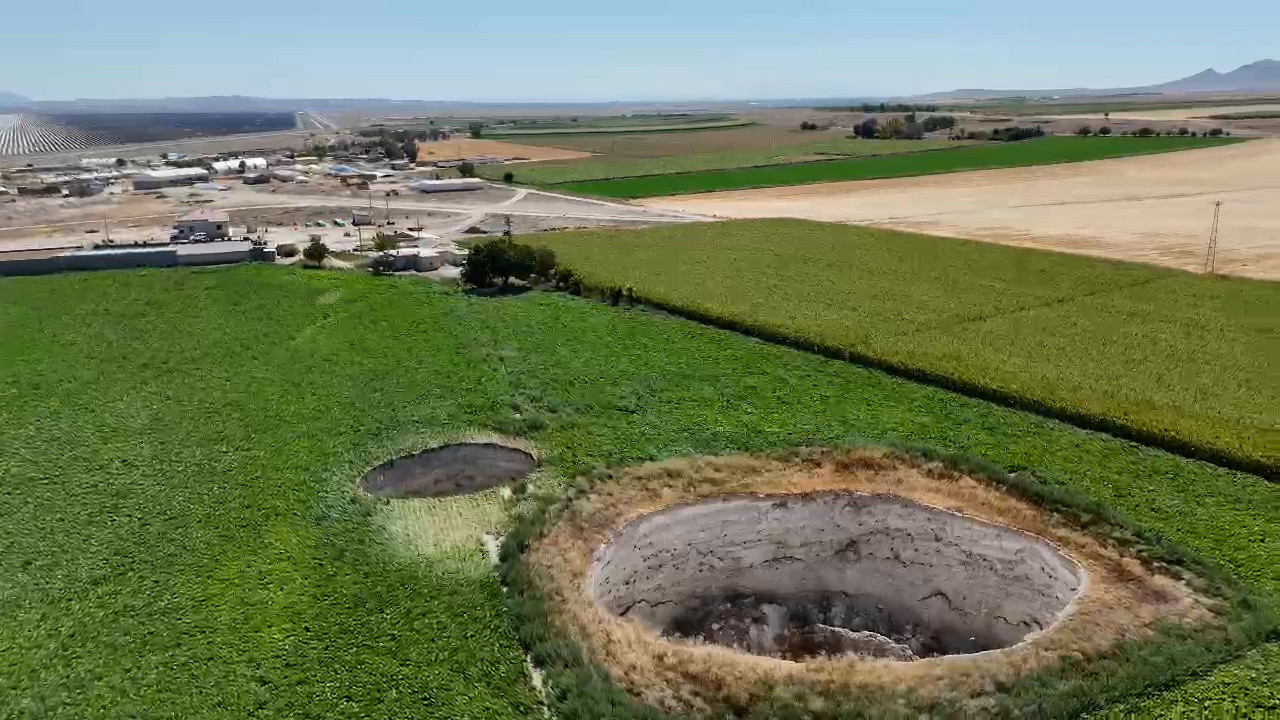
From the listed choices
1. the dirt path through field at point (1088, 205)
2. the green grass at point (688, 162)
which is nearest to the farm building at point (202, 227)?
the dirt path through field at point (1088, 205)

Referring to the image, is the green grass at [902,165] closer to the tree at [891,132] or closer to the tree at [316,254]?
the tree at [891,132]

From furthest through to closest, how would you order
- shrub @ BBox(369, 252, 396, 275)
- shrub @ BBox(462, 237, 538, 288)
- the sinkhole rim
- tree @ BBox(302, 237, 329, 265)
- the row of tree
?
the row of tree
tree @ BBox(302, 237, 329, 265)
shrub @ BBox(369, 252, 396, 275)
shrub @ BBox(462, 237, 538, 288)
the sinkhole rim

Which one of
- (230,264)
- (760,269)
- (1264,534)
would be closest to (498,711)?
(1264,534)

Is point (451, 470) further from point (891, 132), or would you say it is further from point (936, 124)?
point (936, 124)

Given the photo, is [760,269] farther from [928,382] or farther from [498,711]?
[498,711]

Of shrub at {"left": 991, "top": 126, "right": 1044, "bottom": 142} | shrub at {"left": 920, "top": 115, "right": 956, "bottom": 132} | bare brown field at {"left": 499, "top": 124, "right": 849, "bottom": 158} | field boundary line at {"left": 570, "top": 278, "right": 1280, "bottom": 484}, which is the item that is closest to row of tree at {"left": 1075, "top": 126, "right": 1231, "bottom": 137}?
shrub at {"left": 991, "top": 126, "right": 1044, "bottom": 142}

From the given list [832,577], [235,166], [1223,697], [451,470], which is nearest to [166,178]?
[235,166]

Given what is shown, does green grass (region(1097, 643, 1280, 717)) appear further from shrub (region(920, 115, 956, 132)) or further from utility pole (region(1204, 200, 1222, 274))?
shrub (region(920, 115, 956, 132))

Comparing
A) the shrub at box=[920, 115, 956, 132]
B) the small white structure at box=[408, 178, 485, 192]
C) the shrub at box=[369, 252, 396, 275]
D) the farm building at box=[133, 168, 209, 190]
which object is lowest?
the shrub at box=[369, 252, 396, 275]
